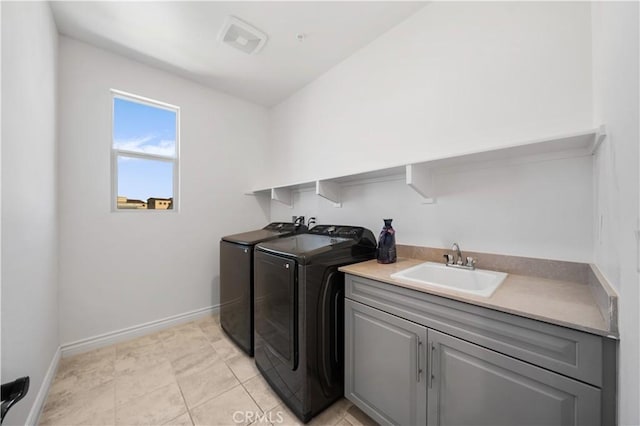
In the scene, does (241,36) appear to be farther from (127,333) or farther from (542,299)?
(127,333)

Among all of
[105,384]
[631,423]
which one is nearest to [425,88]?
[631,423]

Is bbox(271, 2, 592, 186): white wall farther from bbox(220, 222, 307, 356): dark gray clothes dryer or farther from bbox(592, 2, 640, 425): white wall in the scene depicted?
bbox(220, 222, 307, 356): dark gray clothes dryer

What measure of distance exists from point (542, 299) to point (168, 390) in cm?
234

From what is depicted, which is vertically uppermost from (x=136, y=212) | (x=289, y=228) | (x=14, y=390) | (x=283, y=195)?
(x=283, y=195)

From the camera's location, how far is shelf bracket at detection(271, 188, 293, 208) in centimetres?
292

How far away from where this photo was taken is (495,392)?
91cm

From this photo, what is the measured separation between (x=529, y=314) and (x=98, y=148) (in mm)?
3334

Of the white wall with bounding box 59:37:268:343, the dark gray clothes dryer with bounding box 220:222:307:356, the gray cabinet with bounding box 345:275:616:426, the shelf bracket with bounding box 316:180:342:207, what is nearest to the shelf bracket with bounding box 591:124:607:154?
the gray cabinet with bounding box 345:275:616:426

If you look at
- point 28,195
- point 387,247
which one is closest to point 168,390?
point 28,195

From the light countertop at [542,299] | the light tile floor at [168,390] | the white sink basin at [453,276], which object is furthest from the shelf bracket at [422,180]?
the light tile floor at [168,390]

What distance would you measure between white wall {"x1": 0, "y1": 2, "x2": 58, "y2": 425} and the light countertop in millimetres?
1770

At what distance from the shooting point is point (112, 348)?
2.18m

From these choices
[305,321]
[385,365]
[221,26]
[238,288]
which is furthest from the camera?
[238,288]

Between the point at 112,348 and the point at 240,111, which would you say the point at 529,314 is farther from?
the point at 240,111
